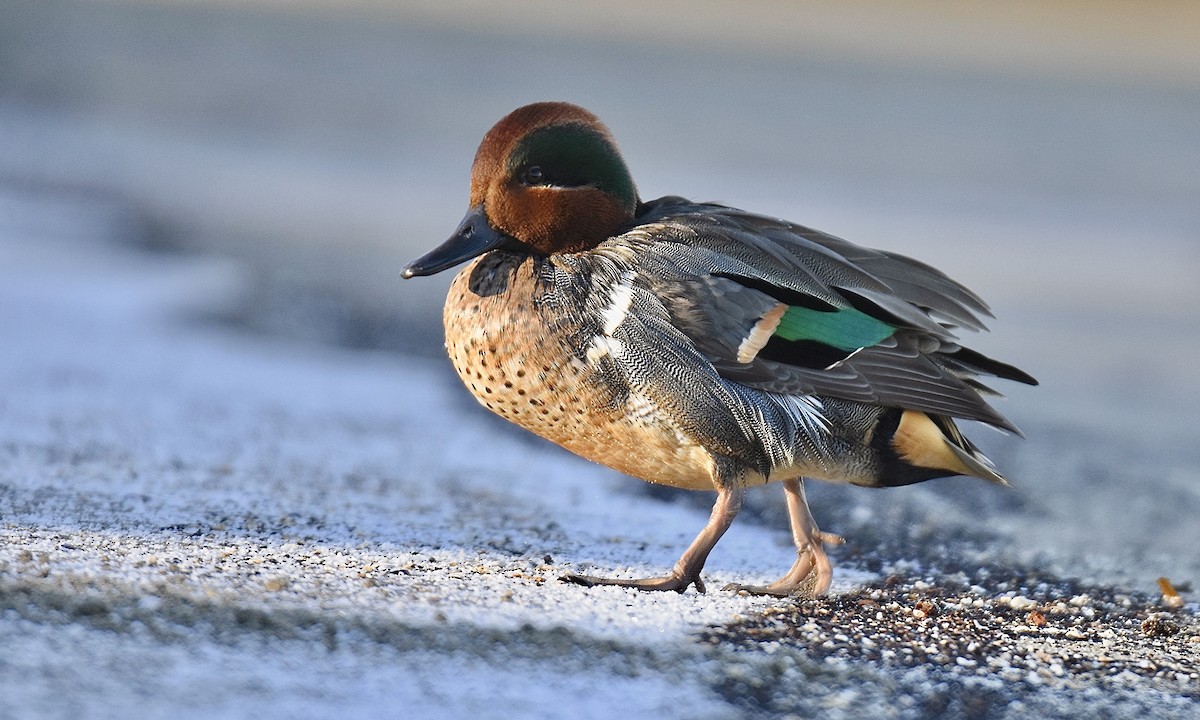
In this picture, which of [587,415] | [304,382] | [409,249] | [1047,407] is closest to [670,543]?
[587,415]

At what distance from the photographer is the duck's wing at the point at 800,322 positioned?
3.98 meters

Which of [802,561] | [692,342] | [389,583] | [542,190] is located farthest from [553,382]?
[802,561]

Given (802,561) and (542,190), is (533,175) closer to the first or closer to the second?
(542,190)

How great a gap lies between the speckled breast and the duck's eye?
240 millimetres

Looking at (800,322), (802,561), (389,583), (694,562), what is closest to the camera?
(389,583)

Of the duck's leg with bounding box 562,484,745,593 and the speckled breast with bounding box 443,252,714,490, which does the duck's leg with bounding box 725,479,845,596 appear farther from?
the speckled breast with bounding box 443,252,714,490

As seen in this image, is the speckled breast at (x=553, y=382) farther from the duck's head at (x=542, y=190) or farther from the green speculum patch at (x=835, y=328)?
the green speculum patch at (x=835, y=328)

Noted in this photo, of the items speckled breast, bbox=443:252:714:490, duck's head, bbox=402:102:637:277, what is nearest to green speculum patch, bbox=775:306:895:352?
speckled breast, bbox=443:252:714:490

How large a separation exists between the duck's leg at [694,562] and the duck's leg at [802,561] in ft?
0.68

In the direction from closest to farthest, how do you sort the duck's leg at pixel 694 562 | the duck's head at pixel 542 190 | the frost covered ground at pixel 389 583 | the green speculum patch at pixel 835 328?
the frost covered ground at pixel 389 583 < the duck's leg at pixel 694 562 < the green speculum patch at pixel 835 328 < the duck's head at pixel 542 190

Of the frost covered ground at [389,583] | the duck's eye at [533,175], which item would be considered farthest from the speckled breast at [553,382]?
the frost covered ground at [389,583]

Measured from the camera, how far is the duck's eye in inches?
168

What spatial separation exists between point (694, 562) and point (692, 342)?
597 millimetres

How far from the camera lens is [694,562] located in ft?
12.9
